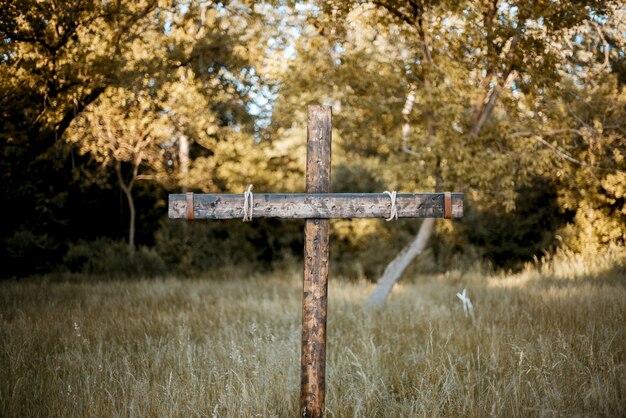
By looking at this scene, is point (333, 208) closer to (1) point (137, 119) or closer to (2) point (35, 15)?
(2) point (35, 15)

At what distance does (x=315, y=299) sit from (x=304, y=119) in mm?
8349

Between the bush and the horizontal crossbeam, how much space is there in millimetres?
9278

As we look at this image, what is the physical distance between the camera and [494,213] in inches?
512

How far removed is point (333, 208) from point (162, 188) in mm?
12701

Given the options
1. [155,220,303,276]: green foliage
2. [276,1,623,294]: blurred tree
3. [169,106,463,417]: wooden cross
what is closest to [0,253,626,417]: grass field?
[169,106,463,417]: wooden cross

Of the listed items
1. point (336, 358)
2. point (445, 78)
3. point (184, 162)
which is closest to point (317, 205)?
point (336, 358)

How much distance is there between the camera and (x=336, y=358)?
4.74 meters

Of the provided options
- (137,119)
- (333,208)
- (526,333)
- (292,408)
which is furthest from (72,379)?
(137,119)

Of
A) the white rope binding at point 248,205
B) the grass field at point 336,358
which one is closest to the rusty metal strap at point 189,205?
the white rope binding at point 248,205

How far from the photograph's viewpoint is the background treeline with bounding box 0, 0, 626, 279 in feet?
22.8

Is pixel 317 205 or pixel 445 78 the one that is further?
pixel 445 78

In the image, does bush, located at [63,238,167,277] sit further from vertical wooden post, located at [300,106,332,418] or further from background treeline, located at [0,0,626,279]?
vertical wooden post, located at [300,106,332,418]

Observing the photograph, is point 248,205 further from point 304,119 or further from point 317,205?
point 304,119

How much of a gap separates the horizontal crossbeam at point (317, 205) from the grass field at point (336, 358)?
1.25m
